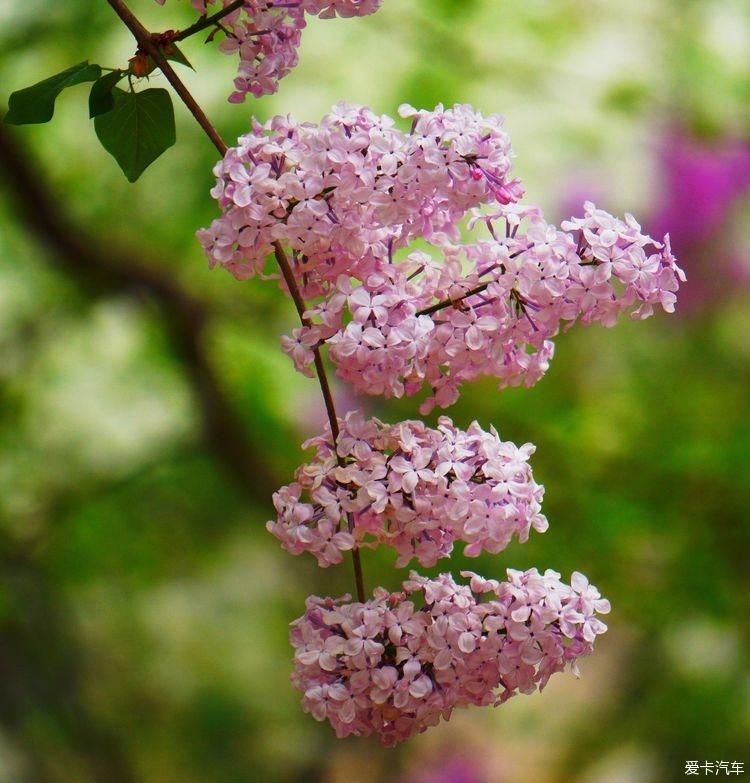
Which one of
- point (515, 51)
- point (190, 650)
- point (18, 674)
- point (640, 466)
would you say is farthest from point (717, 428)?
point (190, 650)

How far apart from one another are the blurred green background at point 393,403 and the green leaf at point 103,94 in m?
1.05

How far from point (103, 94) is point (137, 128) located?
2 centimetres

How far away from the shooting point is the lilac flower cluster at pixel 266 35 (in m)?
0.58

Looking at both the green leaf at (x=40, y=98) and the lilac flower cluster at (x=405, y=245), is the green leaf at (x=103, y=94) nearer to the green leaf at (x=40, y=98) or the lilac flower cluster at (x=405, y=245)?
the green leaf at (x=40, y=98)

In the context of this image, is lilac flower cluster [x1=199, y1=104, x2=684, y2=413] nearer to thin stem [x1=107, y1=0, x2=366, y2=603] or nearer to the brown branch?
thin stem [x1=107, y1=0, x2=366, y2=603]

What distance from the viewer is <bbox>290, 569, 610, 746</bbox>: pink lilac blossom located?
1.76ft

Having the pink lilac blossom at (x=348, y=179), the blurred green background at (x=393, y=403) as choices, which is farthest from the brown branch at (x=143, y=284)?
the pink lilac blossom at (x=348, y=179)

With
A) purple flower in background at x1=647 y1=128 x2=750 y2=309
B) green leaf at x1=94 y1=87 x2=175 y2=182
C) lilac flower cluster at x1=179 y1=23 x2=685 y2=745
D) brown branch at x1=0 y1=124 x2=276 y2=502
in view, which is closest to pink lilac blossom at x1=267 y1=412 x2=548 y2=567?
lilac flower cluster at x1=179 y1=23 x2=685 y2=745

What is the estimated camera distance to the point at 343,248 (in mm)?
550

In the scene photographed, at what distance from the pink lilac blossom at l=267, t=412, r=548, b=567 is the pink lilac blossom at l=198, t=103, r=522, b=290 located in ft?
0.29

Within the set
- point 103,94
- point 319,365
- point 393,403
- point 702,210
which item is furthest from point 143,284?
point 319,365

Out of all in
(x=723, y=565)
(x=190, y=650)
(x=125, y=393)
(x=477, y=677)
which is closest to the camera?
(x=477, y=677)

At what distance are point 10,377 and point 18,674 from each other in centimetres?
56

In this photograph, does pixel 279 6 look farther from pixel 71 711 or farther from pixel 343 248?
pixel 71 711
